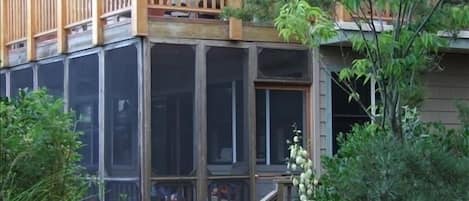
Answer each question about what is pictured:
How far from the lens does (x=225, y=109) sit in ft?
38.4

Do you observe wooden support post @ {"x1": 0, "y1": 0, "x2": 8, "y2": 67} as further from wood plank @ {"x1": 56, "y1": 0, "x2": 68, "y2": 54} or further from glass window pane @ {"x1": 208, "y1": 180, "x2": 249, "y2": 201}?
glass window pane @ {"x1": 208, "y1": 180, "x2": 249, "y2": 201}

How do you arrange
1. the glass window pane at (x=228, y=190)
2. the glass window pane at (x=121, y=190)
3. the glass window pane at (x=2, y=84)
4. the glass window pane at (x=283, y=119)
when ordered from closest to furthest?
the glass window pane at (x=121, y=190)
the glass window pane at (x=228, y=190)
the glass window pane at (x=283, y=119)
the glass window pane at (x=2, y=84)

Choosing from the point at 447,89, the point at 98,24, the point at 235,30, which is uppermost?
the point at 98,24

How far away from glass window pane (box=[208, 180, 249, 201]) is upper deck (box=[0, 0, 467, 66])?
1854mm

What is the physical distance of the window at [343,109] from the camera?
12375 millimetres

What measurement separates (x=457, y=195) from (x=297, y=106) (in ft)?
21.6

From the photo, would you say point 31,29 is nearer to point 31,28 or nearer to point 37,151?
point 31,28

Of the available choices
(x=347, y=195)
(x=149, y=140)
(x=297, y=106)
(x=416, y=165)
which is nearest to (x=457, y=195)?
(x=416, y=165)

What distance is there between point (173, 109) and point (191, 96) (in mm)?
309

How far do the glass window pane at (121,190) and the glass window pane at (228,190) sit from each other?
96 cm

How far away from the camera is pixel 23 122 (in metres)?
5.77

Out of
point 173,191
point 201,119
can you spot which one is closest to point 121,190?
point 173,191

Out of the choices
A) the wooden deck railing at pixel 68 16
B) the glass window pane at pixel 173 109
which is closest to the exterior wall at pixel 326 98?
the wooden deck railing at pixel 68 16

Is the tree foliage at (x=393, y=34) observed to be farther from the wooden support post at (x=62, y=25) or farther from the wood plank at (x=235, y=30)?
the wooden support post at (x=62, y=25)
